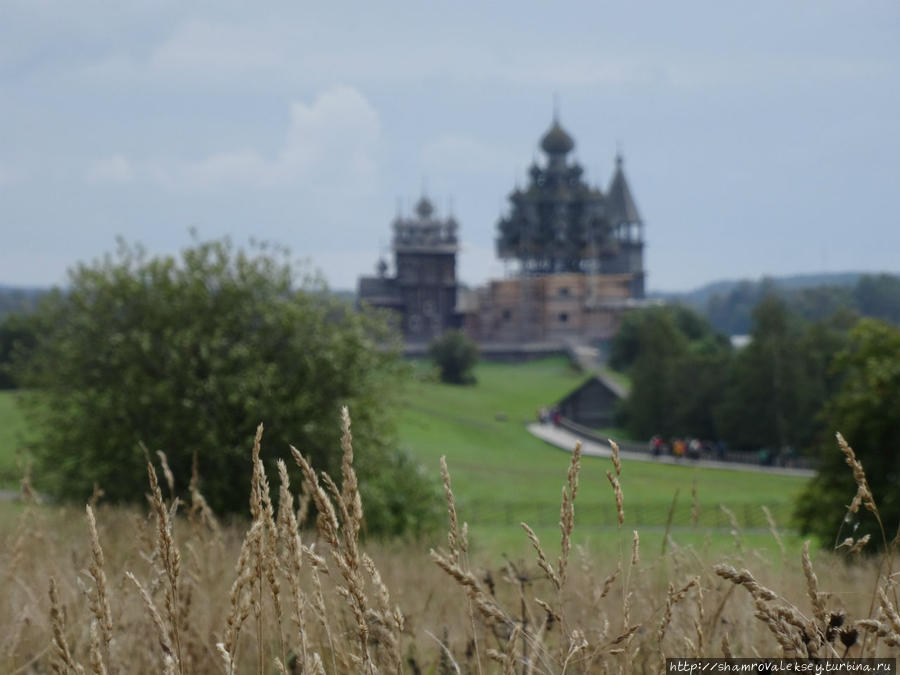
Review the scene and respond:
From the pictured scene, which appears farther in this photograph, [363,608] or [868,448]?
[868,448]

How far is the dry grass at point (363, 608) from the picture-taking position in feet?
6.06

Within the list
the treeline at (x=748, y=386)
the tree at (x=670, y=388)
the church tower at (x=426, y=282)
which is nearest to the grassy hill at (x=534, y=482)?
the treeline at (x=748, y=386)

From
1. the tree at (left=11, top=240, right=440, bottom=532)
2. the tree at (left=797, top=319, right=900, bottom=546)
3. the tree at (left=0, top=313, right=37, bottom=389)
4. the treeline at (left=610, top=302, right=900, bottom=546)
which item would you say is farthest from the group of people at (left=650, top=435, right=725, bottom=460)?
the tree at (left=0, top=313, right=37, bottom=389)

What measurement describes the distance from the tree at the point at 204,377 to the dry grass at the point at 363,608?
457 inches

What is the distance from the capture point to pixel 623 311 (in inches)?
3698

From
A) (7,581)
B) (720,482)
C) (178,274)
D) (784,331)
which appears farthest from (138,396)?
(784,331)

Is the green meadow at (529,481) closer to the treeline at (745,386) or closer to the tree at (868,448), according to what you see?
the tree at (868,448)

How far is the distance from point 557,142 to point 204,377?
82.8 metres

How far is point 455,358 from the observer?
7081 centimetres

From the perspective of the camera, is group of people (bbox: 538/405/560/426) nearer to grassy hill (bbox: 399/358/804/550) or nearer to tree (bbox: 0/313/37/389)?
grassy hill (bbox: 399/358/804/550)

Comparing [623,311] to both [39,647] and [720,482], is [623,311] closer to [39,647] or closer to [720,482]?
[720,482]

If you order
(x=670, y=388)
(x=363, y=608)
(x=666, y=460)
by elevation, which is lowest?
(x=666, y=460)

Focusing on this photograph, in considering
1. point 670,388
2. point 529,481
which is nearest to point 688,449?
point 670,388

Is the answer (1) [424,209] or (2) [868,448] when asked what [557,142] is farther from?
(2) [868,448]
